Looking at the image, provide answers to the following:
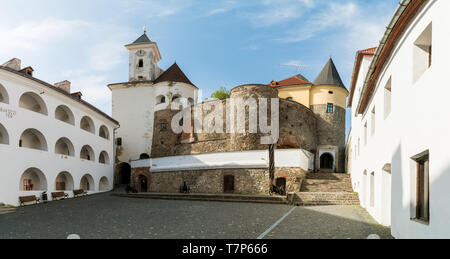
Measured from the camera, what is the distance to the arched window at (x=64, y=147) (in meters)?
24.4

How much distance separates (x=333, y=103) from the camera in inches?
1374

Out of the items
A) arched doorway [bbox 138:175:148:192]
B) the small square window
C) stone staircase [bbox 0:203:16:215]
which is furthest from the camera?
the small square window

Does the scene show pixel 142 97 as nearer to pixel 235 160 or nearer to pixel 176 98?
pixel 176 98

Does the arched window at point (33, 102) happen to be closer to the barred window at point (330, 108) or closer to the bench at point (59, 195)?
the bench at point (59, 195)

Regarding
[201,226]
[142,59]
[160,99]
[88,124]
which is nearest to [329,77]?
[160,99]

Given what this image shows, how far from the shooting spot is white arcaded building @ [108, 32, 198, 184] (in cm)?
3741

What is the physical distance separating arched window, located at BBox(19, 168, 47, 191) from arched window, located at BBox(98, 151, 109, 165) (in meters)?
7.94

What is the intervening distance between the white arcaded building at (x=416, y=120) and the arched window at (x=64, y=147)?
20992 millimetres

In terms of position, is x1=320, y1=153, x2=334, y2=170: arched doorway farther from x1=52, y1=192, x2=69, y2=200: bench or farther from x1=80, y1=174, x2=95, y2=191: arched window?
x1=52, y1=192, x2=69, y2=200: bench

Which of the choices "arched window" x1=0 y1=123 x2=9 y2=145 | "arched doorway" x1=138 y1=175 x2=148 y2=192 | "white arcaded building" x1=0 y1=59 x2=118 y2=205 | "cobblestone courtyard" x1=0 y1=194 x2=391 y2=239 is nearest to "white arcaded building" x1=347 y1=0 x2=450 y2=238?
"cobblestone courtyard" x1=0 y1=194 x2=391 y2=239

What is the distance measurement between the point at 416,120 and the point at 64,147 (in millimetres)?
25514

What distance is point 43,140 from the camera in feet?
69.8

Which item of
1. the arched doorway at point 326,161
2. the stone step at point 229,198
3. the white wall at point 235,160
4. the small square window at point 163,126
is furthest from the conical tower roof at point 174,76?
the stone step at point 229,198

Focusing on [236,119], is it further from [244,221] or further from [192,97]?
[244,221]
